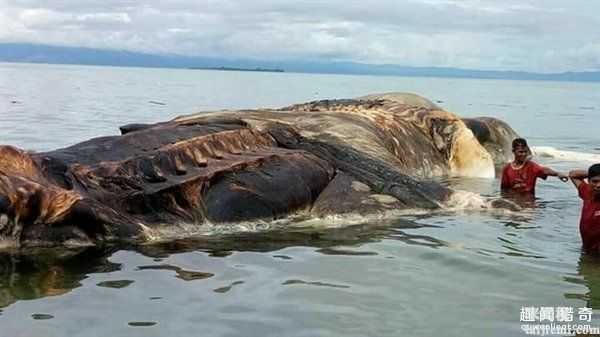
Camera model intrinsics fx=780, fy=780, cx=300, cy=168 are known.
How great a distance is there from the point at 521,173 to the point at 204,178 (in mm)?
5125

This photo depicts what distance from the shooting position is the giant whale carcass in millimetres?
6492

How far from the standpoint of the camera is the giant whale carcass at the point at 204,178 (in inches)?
256

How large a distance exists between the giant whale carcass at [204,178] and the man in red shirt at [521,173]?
1.54 m

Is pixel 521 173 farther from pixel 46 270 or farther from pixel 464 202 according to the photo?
pixel 46 270

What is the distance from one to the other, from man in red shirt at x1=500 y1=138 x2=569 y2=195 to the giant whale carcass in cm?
154

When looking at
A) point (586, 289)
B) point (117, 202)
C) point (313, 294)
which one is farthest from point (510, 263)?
point (117, 202)

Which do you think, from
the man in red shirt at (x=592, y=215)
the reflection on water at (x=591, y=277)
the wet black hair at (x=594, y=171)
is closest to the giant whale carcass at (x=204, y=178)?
the man in red shirt at (x=592, y=215)

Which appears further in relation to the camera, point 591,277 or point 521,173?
point 521,173

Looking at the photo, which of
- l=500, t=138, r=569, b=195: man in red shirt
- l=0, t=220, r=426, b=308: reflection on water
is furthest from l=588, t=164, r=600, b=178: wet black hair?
l=500, t=138, r=569, b=195: man in red shirt

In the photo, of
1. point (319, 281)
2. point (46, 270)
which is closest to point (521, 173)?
point (319, 281)

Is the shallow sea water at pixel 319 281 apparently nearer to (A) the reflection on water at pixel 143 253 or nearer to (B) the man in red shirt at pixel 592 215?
(A) the reflection on water at pixel 143 253

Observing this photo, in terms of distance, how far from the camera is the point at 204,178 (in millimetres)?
7367

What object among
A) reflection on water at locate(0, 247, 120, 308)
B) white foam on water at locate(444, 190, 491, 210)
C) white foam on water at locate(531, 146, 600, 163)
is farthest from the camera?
white foam on water at locate(531, 146, 600, 163)

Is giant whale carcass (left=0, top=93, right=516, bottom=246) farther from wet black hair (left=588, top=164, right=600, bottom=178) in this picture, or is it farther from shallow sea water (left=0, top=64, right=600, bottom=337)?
wet black hair (left=588, top=164, right=600, bottom=178)
